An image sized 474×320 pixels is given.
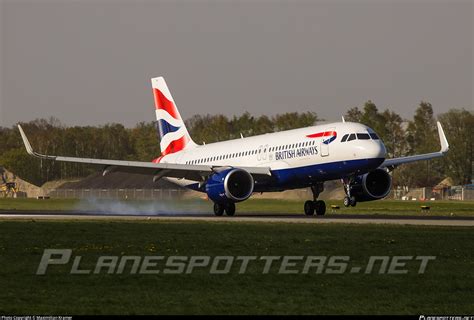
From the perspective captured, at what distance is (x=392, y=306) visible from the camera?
19.0 meters

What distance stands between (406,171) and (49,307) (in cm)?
11291

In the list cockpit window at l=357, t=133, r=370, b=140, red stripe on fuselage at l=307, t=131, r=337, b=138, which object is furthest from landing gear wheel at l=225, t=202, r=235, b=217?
cockpit window at l=357, t=133, r=370, b=140

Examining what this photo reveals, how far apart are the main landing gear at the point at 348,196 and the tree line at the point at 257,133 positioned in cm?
→ 7179

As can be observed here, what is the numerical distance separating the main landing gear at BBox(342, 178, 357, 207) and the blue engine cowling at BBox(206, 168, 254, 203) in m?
4.50

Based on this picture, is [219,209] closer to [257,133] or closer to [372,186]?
[372,186]

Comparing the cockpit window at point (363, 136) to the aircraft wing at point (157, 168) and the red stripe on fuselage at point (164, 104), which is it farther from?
the red stripe on fuselage at point (164, 104)

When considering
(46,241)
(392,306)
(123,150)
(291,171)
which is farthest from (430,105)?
(392,306)

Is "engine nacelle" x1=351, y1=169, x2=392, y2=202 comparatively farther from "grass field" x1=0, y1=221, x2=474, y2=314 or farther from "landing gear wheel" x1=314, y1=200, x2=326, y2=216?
"grass field" x1=0, y1=221, x2=474, y2=314

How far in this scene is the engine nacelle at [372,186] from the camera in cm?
5103

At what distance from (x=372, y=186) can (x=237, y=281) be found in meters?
30.1

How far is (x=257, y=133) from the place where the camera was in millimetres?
138250

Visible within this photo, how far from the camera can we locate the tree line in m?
126

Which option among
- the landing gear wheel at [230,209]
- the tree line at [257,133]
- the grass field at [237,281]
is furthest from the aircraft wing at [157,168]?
the tree line at [257,133]
